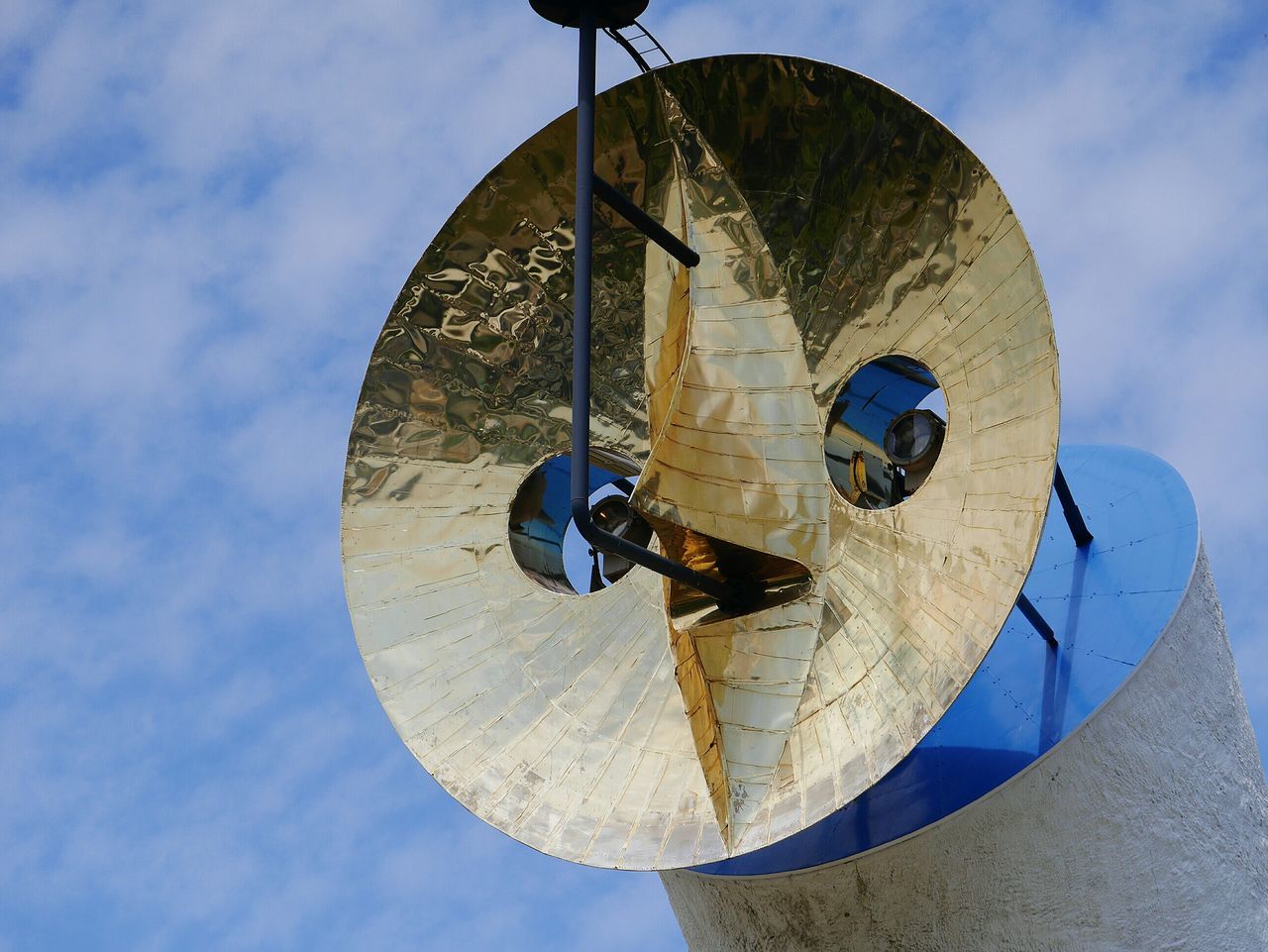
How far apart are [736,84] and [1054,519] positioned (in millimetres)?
5098

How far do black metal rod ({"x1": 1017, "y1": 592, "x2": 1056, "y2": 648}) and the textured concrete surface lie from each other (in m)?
0.92

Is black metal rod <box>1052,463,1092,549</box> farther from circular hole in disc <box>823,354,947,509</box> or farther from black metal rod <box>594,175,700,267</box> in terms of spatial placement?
black metal rod <box>594,175,700,267</box>

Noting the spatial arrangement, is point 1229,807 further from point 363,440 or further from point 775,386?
point 363,440

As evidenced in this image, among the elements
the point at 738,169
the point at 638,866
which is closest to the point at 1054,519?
the point at 738,169

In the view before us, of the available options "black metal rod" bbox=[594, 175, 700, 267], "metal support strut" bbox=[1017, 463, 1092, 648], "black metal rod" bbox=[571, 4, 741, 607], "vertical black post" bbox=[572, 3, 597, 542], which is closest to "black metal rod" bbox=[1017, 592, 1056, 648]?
"metal support strut" bbox=[1017, 463, 1092, 648]

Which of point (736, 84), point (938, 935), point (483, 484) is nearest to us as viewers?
point (938, 935)

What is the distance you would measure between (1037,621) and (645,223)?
455cm

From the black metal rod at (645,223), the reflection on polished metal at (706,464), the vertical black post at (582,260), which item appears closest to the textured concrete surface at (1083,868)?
the reflection on polished metal at (706,464)

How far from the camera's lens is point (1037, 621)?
51.8ft

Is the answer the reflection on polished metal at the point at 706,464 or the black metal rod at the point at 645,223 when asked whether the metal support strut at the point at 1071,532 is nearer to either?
the reflection on polished metal at the point at 706,464

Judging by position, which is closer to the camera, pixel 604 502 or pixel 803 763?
pixel 803 763

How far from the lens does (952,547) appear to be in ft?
45.3

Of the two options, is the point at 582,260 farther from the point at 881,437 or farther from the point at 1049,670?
the point at 1049,670

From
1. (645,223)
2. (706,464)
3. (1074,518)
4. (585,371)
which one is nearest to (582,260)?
(585,371)
